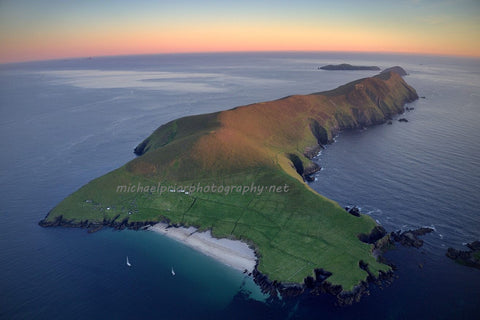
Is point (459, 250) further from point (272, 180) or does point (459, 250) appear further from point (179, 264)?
point (179, 264)

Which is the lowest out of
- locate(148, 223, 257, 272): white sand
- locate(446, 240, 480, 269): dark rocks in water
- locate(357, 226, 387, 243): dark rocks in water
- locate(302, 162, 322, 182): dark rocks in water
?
locate(148, 223, 257, 272): white sand

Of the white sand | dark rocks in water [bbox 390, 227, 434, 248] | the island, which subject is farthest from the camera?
dark rocks in water [bbox 390, 227, 434, 248]

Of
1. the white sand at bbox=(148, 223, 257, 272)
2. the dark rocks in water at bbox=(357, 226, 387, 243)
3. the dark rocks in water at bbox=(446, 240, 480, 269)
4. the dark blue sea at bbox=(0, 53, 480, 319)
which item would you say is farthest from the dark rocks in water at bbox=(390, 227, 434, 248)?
the white sand at bbox=(148, 223, 257, 272)

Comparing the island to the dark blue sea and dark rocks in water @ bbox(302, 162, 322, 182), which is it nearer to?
dark rocks in water @ bbox(302, 162, 322, 182)

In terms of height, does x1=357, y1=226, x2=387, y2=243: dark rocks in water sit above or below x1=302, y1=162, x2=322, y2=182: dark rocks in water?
below

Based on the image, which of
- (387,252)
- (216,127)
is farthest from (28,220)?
(387,252)
